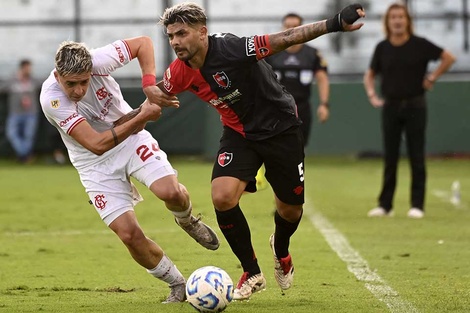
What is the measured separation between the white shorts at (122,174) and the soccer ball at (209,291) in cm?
93

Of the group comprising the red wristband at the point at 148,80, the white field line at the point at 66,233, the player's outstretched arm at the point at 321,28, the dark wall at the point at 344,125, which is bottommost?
the dark wall at the point at 344,125

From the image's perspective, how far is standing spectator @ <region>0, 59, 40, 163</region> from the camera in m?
23.2

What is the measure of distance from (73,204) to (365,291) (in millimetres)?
8014

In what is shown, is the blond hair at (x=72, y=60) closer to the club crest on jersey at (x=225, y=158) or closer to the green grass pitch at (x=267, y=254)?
the club crest on jersey at (x=225, y=158)

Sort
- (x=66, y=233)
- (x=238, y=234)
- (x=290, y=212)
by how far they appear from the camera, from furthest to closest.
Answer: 1. (x=66, y=233)
2. (x=290, y=212)
3. (x=238, y=234)

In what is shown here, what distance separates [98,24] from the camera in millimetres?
25156

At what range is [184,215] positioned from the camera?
8398 millimetres

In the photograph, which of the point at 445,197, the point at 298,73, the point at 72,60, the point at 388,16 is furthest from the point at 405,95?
the point at 72,60

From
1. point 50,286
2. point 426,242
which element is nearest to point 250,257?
point 50,286

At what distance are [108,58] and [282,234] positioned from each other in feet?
6.18

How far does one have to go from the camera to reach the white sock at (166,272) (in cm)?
791

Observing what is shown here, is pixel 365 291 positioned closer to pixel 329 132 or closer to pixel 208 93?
pixel 208 93

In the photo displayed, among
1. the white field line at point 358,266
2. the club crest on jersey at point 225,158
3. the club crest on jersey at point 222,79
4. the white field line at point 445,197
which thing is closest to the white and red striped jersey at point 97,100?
the club crest on jersey at point 225,158

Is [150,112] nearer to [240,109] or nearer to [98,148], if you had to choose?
[98,148]
